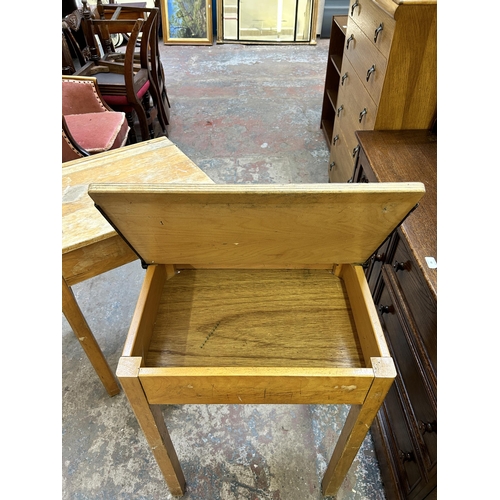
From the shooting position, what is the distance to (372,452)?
157 cm

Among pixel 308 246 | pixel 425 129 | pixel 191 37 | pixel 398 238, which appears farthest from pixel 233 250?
pixel 191 37

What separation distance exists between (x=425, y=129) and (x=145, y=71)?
2.44 meters

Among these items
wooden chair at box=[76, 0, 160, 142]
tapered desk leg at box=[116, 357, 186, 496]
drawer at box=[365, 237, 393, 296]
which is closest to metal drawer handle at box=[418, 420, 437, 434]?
drawer at box=[365, 237, 393, 296]

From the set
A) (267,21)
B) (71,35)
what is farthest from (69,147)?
(267,21)

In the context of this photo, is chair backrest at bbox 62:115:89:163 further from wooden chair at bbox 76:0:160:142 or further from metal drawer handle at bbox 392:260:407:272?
metal drawer handle at bbox 392:260:407:272

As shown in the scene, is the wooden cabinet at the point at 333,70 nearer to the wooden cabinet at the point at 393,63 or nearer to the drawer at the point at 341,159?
the drawer at the point at 341,159

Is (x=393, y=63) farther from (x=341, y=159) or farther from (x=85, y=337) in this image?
(x=85, y=337)

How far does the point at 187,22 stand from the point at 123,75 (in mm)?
3224

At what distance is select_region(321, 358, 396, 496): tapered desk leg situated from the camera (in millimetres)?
962

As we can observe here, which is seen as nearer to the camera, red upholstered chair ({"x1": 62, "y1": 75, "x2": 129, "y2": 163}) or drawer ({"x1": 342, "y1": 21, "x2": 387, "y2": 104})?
drawer ({"x1": 342, "y1": 21, "x2": 387, "y2": 104})

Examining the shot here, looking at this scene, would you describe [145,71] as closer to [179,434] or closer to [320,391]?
[179,434]

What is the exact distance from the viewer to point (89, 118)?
2.52m

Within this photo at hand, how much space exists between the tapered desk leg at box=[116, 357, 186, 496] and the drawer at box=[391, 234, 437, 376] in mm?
837

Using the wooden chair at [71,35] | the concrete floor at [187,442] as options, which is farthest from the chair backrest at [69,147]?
the wooden chair at [71,35]
